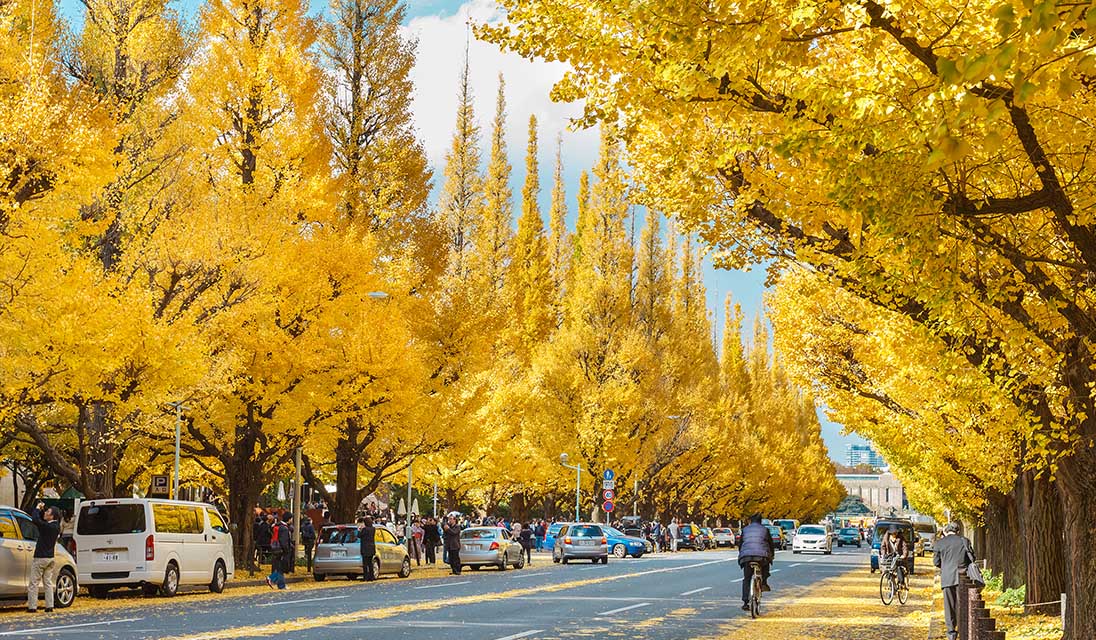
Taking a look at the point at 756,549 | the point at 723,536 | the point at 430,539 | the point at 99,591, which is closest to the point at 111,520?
the point at 99,591

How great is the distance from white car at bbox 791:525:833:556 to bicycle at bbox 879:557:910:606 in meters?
45.5

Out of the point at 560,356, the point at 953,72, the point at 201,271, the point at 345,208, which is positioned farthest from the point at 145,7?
the point at 560,356

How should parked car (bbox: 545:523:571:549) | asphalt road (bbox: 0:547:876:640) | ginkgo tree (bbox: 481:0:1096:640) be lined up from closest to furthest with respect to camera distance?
ginkgo tree (bbox: 481:0:1096:640) → asphalt road (bbox: 0:547:876:640) → parked car (bbox: 545:523:571:549)

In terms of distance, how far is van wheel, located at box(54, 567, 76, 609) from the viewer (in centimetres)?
2105

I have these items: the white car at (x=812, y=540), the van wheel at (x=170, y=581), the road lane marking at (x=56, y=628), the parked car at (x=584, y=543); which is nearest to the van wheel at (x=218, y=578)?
the van wheel at (x=170, y=581)

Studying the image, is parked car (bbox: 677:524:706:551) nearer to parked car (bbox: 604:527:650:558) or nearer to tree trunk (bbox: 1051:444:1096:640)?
parked car (bbox: 604:527:650:558)

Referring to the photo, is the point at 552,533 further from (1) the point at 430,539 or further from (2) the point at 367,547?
(2) the point at 367,547

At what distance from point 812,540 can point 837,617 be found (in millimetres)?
51727

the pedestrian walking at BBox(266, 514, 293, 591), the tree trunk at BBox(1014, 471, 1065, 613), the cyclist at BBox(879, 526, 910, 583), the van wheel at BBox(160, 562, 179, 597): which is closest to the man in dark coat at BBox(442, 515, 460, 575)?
the pedestrian walking at BBox(266, 514, 293, 591)

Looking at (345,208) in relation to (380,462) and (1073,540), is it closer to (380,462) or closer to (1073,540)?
(380,462)

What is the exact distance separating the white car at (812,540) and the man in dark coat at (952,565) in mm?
56816

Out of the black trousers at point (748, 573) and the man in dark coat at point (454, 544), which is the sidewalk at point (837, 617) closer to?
the black trousers at point (748, 573)

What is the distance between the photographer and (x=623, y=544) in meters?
57.8

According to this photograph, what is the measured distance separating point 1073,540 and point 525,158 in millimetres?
63910
